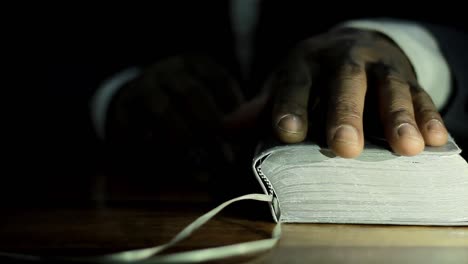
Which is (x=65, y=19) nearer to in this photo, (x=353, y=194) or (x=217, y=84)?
(x=217, y=84)

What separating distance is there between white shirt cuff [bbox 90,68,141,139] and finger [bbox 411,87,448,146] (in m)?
0.68

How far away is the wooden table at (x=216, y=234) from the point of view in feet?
1.43

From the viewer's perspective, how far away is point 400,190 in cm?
52

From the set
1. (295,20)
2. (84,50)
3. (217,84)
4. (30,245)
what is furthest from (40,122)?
(30,245)

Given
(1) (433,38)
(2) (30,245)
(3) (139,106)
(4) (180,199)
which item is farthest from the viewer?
(3) (139,106)

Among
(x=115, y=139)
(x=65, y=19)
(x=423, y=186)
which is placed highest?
(x=65, y=19)

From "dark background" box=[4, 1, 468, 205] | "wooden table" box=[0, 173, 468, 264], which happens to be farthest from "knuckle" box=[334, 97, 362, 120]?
"dark background" box=[4, 1, 468, 205]

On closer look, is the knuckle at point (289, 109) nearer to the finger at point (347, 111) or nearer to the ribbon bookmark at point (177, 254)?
the finger at point (347, 111)

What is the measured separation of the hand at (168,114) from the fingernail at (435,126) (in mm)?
466

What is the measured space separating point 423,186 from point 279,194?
0.47 ft

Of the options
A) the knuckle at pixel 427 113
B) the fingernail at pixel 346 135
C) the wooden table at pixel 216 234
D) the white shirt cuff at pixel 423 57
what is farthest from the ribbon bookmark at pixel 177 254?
the white shirt cuff at pixel 423 57

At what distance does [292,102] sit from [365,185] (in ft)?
0.41

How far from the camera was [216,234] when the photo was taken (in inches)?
19.4

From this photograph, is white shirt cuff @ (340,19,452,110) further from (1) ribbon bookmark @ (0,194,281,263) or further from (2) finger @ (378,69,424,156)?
(1) ribbon bookmark @ (0,194,281,263)
